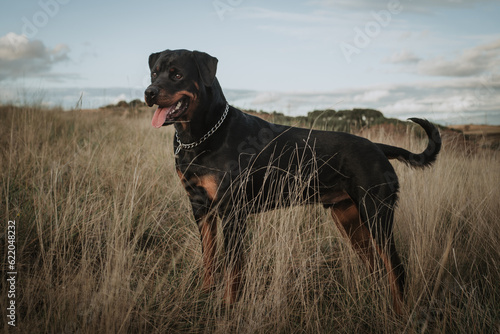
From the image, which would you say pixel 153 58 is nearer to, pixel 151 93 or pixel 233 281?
pixel 151 93

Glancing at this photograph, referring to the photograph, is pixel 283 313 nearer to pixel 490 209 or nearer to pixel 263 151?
pixel 263 151

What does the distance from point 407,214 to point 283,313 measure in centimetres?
195

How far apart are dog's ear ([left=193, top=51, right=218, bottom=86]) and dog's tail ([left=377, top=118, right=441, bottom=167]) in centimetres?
154

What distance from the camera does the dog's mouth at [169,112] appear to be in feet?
8.55

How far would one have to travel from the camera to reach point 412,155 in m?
3.01

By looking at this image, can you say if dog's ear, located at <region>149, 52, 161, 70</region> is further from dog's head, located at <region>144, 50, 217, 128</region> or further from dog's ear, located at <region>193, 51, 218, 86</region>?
dog's ear, located at <region>193, 51, 218, 86</region>

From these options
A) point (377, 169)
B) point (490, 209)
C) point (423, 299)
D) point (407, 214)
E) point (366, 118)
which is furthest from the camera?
point (366, 118)

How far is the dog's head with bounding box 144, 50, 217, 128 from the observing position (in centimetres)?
259

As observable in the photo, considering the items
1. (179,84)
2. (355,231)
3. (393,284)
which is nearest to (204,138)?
(179,84)

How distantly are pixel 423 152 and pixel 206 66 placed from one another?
6.45 feet

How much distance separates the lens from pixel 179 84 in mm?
2684

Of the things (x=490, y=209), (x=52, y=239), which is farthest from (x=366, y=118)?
(x=52, y=239)

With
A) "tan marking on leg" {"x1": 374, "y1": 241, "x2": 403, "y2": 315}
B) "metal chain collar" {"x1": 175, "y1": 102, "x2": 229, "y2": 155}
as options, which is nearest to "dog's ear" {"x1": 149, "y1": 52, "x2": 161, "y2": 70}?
"metal chain collar" {"x1": 175, "y1": 102, "x2": 229, "y2": 155}

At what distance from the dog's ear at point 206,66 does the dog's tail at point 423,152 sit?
1.54 metres
